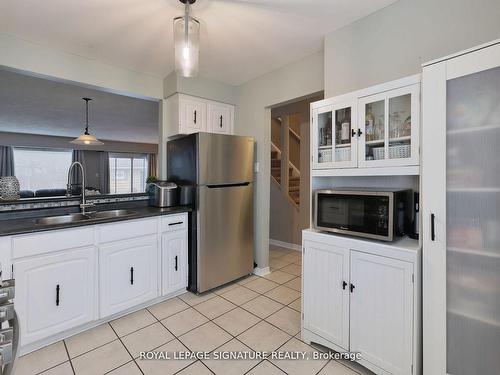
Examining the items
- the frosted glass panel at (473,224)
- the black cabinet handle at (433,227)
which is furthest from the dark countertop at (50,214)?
the frosted glass panel at (473,224)

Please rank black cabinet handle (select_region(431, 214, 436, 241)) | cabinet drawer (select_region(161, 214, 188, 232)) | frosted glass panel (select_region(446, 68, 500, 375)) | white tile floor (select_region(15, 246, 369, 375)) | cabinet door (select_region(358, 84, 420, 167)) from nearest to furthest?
1. frosted glass panel (select_region(446, 68, 500, 375))
2. black cabinet handle (select_region(431, 214, 436, 241))
3. cabinet door (select_region(358, 84, 420, 167))
4. white tile floor (select_region(15, 246, 369, 375))
5. cabinet drawer (select_region(161, 214, 188, 232))

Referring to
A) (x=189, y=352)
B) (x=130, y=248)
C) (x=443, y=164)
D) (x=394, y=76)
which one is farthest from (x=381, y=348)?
(x=130, y=248)

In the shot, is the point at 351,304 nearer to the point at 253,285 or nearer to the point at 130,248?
the point at 253,285

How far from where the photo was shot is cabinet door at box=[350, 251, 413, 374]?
1.36 m

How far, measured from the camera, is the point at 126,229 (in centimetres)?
218

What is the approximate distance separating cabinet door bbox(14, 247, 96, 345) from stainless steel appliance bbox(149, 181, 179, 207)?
0.86m

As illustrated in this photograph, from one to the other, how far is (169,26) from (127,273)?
2.12 meters

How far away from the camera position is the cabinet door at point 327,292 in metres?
1.62

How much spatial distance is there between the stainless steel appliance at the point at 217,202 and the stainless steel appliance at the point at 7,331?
1.93 m

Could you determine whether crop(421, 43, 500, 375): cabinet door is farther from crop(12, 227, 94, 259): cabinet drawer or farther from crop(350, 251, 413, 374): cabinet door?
crop(12, 227, 94, 259): cabinet drawer

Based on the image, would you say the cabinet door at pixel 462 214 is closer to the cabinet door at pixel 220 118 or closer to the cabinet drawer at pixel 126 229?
the cabinet drawer at pixel 126 229

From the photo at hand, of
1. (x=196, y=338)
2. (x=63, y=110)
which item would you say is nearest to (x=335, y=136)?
(x=196, y=338)

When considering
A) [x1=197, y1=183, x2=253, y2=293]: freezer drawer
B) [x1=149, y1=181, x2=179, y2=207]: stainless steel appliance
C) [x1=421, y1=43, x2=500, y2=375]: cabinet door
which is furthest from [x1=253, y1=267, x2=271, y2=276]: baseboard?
[x1=421, y1=43, x2=500, y2=375]: cabinet door

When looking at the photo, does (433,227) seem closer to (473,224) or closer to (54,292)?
(473,224)
